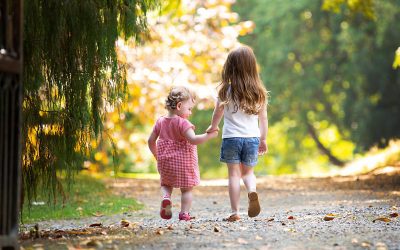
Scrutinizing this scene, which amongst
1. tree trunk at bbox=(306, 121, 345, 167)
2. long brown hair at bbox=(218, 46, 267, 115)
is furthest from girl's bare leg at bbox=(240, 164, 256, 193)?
tree trunk at bbox=(306, 121, 345, 167)

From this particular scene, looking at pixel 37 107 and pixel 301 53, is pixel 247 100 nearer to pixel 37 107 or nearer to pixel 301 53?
pixel 37 107

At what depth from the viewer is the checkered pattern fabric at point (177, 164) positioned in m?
7.16

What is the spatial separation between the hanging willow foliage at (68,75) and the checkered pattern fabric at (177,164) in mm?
699

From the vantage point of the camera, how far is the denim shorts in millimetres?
7117

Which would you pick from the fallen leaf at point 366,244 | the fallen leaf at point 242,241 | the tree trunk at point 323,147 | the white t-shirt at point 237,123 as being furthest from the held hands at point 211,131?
the tree trunk at point 323,147

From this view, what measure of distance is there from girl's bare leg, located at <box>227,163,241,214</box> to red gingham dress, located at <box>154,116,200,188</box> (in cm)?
36

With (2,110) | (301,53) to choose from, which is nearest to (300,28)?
(301,53)

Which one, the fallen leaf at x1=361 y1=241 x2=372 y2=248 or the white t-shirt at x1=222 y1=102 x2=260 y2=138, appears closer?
the fallen leaf at x1=361 y1=241 x2=372 y2=248

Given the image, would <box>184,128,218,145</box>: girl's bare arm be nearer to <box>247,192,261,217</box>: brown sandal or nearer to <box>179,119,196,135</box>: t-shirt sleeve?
<box>179,119,196,135</box>: t-shirt sleeve

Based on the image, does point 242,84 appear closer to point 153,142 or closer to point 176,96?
point 176,96

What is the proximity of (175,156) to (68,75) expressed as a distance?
4.31 feet

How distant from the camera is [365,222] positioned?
257 inches

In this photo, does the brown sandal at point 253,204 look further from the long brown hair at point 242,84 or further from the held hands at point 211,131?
the long brown hair at point 242,84

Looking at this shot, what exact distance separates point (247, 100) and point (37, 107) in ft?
6.59
